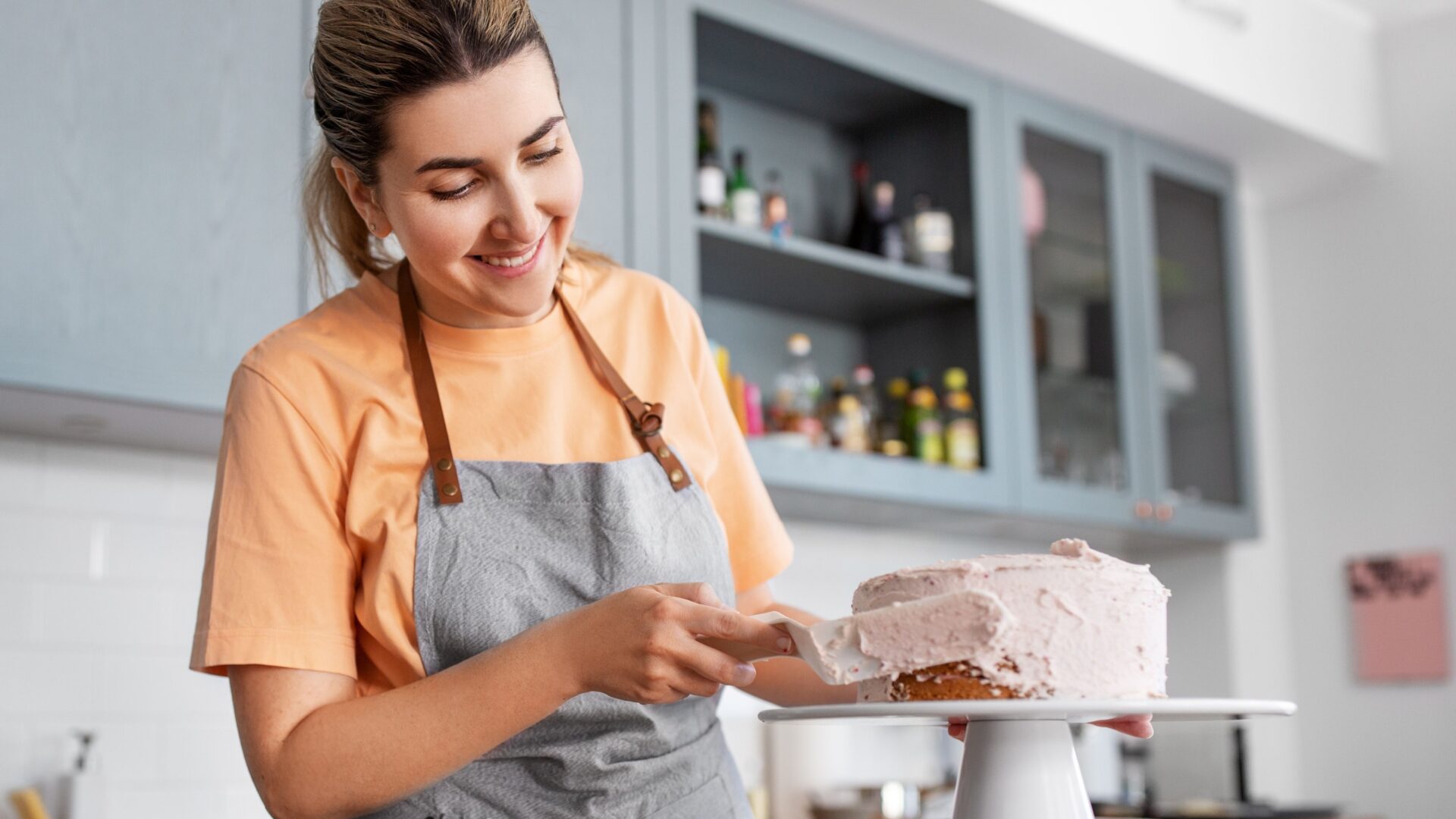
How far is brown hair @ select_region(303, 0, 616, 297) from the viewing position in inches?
42.0

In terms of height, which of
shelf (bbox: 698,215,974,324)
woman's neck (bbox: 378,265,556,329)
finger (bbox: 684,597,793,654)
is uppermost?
shelf (bbox: 698,215,974,324)

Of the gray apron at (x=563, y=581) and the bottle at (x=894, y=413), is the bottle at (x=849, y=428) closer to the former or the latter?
the bottle at (x=894, y=413)

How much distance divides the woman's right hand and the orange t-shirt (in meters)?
0.22

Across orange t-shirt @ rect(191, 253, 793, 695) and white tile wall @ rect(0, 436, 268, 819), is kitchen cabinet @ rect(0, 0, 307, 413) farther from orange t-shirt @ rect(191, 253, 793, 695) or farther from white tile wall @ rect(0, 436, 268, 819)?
orange t-shirt @ rect(191, 253, 793, 695)

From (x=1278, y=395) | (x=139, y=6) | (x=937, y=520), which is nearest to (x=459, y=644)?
(x=139, y=6)

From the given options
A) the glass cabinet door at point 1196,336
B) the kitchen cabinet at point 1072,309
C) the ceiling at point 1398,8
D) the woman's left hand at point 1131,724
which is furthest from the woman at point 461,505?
the ceiling at point 1398,8

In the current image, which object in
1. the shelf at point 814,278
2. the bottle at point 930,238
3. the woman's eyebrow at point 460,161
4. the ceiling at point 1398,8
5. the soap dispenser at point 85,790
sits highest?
the ceiling at point 1398,8

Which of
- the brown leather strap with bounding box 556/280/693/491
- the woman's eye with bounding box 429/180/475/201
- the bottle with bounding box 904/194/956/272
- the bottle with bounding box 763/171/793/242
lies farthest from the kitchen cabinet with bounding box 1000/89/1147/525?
the woman's eye with bounding box 429/180/475/201

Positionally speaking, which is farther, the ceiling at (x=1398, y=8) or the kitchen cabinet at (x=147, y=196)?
the ceiling at (x=1398, y=8)

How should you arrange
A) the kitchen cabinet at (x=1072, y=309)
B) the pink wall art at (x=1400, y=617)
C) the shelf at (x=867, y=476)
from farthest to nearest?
1. the pink wall art at (x=1400, y=617)
2. the kitchen cabinet at (x=1072, y=309)
3. the shelf at (x=867, y=476)

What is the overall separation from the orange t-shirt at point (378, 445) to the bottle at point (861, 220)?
1.69 meters

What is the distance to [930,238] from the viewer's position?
288cm

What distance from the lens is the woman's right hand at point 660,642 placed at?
906 mm

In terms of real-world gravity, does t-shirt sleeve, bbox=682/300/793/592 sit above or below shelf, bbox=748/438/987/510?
below
